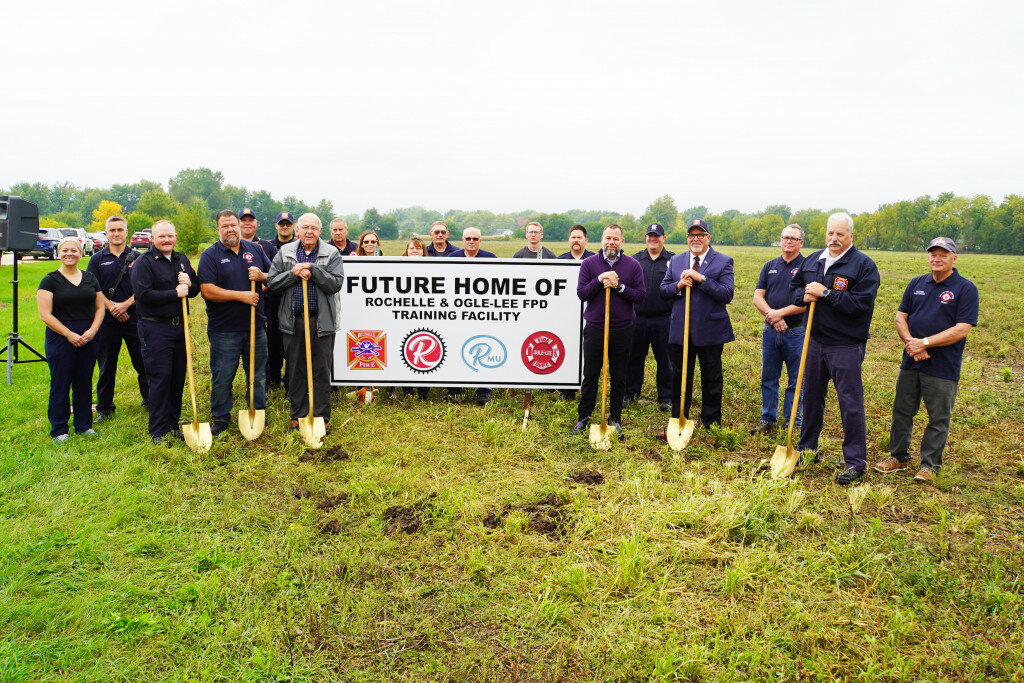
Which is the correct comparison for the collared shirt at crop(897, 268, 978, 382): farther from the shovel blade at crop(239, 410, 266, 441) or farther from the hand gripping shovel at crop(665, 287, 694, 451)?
the shovel blade at crop(239, 410, 266, 441)

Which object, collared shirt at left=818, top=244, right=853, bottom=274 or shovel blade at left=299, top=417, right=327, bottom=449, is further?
shovel blade at left=299, top=417, right=327, bottom=449

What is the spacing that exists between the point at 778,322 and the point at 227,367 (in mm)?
6677

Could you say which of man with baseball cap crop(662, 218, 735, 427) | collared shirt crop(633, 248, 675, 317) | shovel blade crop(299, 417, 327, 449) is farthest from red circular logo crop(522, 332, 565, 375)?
shovel blade crop(299, 417, 327, 449)

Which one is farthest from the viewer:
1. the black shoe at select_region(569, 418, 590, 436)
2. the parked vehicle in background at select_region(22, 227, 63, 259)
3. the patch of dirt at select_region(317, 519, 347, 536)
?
the parked vehicle in background at select_region(22, 227, 63, 259)

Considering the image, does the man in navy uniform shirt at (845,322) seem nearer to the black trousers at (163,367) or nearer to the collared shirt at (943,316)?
the collared shirt at (943,316)

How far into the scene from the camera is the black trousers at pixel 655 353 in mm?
8289

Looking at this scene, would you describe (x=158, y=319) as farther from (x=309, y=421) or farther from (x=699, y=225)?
(x=699, y=225)

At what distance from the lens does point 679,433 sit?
269 inches

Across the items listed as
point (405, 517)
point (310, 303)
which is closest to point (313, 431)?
point (310, 303)

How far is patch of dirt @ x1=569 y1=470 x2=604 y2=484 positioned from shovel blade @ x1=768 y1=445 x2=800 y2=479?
1691mm

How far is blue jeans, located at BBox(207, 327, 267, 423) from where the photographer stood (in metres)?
6.93

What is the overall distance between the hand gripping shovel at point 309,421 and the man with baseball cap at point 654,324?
168 inches

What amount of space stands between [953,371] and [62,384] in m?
9.50

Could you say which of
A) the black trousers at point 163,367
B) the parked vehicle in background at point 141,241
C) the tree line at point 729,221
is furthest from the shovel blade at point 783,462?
the tree line at point 729,221
